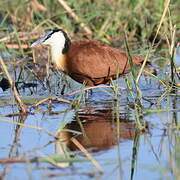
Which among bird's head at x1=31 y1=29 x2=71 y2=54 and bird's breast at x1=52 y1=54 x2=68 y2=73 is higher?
bird's head at x1=31 y1=29 x2=71 y2=54

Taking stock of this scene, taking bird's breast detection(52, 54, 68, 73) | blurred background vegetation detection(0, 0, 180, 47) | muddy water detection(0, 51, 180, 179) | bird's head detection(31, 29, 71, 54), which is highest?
blurred background vegetation detection(0, 0, 180, 47)

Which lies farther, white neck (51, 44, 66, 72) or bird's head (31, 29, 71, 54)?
bird's head (31, 29, 71, 54)

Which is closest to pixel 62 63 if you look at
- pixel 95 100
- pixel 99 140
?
pixel 95 100

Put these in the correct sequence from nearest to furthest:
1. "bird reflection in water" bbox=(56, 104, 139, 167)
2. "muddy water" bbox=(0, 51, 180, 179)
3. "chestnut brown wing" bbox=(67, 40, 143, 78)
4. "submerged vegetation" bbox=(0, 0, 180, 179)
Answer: "muddy water" bbox=(0, 51, 180, 179)
"submerged vegetation" bbox=(0, 0, 180, 179)
"bird reflection in water" bbox=(56, 104, 139, 167)
"chestnut brown wing" bbox=(67, 40, 143, 78)

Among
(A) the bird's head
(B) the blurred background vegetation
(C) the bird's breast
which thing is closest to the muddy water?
(C) the bird's breast

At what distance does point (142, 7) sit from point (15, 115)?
15.5 feet

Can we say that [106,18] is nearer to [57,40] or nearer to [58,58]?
[57,40]

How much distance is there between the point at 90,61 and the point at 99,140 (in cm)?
218

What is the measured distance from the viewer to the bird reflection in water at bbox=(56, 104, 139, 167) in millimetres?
4398

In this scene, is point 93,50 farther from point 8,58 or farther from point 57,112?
point 8,58

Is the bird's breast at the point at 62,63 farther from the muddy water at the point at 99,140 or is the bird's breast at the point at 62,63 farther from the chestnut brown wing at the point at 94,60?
the muddy water at the point at 99,140

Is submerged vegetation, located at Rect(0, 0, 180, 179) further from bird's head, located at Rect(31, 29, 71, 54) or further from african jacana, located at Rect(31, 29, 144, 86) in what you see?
bird's head, located at Rect(31, 29, 71, 54)

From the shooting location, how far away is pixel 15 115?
5441mm

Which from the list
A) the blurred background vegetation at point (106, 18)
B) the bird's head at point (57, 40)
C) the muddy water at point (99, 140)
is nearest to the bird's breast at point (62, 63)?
the bird's head at point (57, 40)
